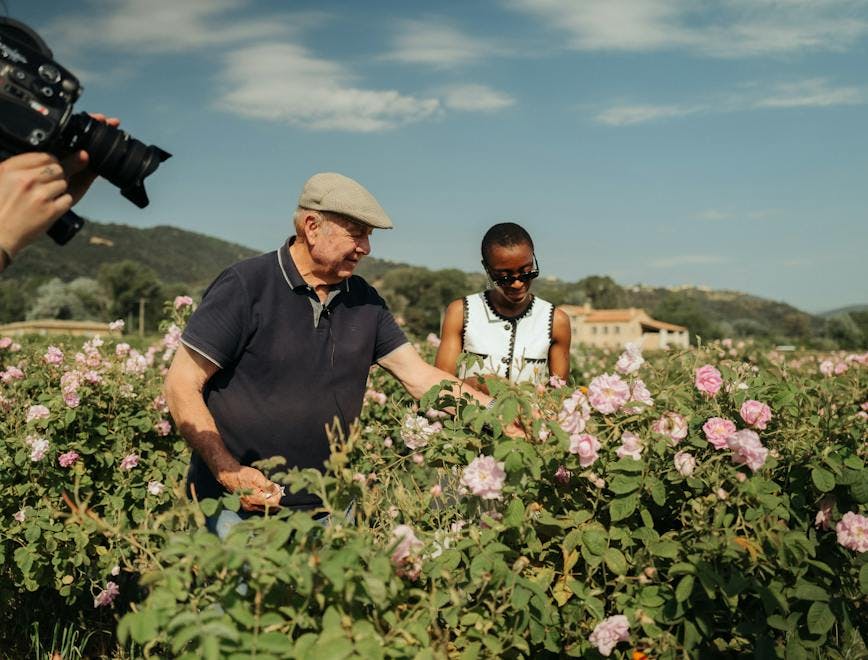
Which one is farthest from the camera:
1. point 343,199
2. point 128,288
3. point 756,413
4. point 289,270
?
point 128,288

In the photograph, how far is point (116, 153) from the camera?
1.71 metres

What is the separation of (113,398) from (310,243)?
5.80 ft

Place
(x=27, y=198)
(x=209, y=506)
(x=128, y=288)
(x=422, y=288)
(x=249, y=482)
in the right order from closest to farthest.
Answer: (x=27, y=198), (x=209, y=506), (x=249, y=482), (x=128, y=288), (x=422, y=288)

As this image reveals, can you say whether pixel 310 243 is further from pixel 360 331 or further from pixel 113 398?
pixel 113 398

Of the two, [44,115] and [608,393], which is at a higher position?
[44,115]

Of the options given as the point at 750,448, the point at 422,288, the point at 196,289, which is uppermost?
the point at 422,288

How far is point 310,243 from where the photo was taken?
9.02 feet

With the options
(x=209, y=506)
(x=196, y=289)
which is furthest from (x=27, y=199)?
(x=196, y=289)

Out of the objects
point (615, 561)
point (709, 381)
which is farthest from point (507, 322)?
point (615, 561)

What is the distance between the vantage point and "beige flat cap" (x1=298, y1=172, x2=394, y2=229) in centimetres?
265

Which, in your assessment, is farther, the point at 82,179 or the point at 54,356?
the point at 54,356

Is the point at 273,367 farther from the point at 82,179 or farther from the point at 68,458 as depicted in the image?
the point at 68,458

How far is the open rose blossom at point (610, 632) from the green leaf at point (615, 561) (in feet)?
0.41

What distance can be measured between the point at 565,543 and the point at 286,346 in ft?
4.10
